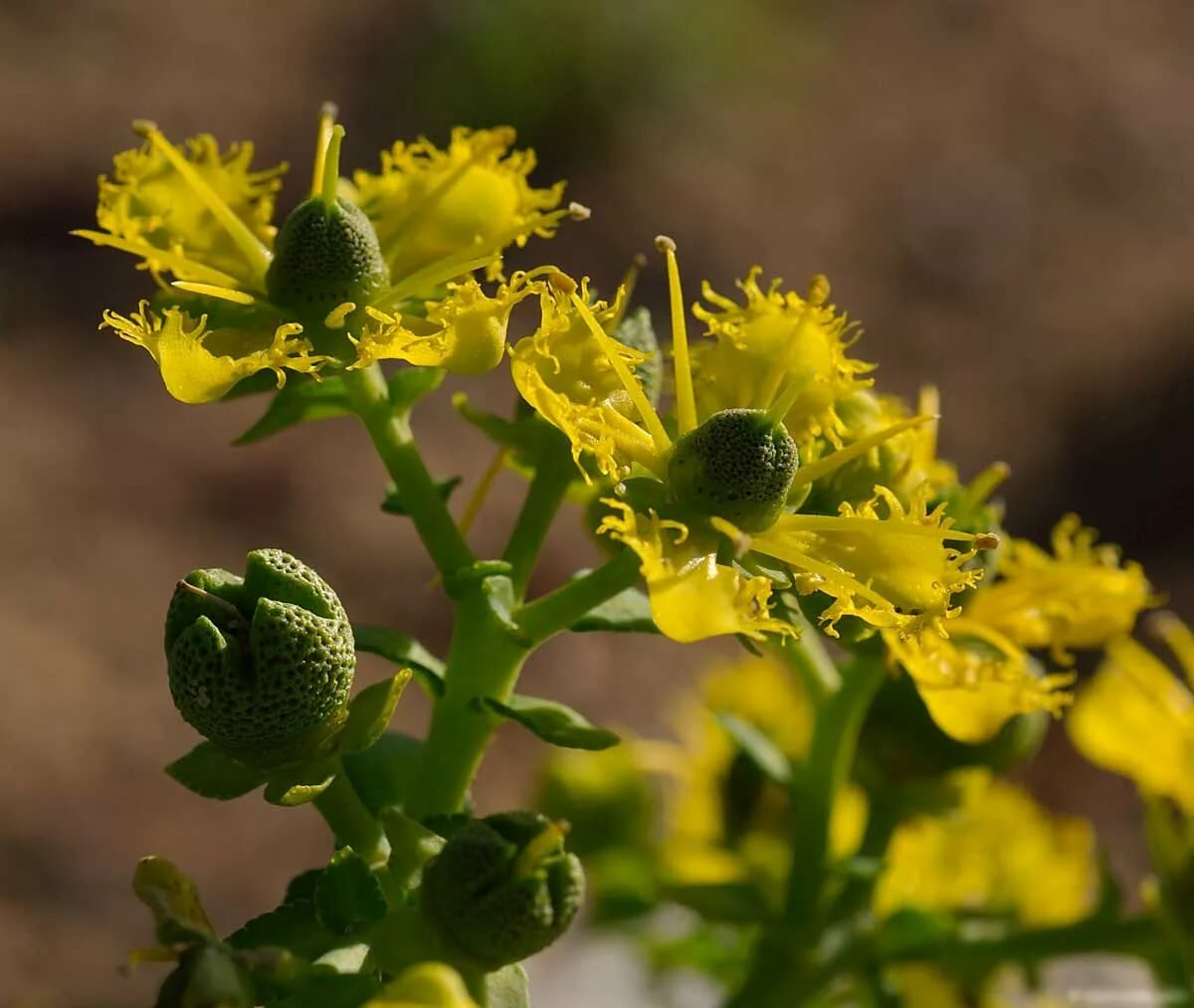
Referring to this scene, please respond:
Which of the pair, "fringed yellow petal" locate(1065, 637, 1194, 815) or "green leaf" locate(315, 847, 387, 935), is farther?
"fringed yellow petal" locate(1065, 637, 1194, 815)

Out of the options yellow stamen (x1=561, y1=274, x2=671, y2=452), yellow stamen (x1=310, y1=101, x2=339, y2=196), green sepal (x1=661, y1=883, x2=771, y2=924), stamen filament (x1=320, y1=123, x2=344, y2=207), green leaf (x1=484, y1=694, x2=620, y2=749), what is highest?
yellow stamen (x1=310, y1=101, x2=339, y2=196)

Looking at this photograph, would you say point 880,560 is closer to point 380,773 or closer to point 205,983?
point 380,773

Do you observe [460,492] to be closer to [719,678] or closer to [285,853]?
[285,853]

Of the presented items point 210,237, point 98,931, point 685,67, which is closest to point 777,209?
point 685,67

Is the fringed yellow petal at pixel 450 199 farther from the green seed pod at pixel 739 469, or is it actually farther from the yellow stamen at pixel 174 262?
the green seed pod at pixel 739 469

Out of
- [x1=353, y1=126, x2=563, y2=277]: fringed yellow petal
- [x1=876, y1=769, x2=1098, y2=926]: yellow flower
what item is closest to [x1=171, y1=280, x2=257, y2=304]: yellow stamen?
[x1=353, y1=126, x2=563, y2=277]: fringed yellow petal

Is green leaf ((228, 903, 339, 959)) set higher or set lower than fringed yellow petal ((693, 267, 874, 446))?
lower

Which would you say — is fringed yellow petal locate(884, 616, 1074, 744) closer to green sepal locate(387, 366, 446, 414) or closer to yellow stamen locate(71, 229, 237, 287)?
green sepal locate(387, 366, 446, 414)
